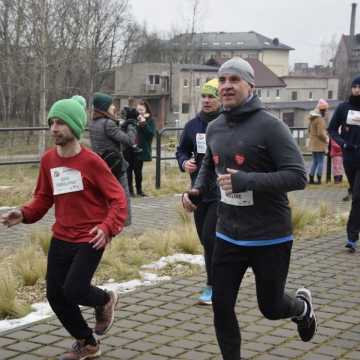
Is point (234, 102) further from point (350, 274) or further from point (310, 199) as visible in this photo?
point (310, 199)

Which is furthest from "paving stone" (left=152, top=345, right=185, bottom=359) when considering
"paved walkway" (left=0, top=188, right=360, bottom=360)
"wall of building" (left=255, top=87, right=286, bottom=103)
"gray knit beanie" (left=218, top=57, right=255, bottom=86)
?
"wall of building" (left=255, top=87, right=286, bottom=103)

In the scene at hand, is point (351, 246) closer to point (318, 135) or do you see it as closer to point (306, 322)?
point (306, 322)

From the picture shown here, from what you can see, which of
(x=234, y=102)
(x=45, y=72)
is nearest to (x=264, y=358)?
(x=234, y=102)

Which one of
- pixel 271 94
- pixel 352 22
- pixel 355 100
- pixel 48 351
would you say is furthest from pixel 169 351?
pixel 271 94

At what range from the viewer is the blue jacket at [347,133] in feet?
28.6

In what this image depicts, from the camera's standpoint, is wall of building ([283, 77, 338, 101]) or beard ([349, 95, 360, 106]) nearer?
beard ([349, 95, 360, 106])

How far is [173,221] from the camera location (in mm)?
11008

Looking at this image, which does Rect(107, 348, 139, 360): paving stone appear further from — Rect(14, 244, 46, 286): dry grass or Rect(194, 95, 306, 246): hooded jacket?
Rect(14, 244, 46, 286): dry grass

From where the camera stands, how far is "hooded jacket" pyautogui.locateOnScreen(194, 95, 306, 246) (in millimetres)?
4227

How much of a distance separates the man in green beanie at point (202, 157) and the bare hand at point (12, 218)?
1491 mm

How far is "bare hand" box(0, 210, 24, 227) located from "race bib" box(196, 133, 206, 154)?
1783mm

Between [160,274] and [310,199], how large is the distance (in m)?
7.10

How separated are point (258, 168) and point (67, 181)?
1.24 meters

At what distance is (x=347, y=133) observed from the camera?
9023 mm
